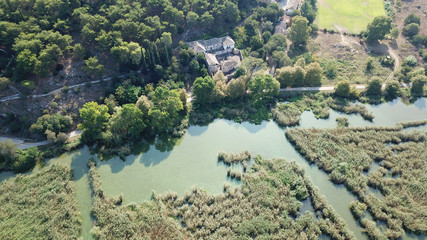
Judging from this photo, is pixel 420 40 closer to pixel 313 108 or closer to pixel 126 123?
pixel 313 108

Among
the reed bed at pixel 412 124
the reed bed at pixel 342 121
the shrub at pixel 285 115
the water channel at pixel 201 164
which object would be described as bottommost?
the water channel at pixel 201 164

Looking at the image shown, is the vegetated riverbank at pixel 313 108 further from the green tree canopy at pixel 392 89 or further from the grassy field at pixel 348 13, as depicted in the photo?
the grassy field at pixel 348 13

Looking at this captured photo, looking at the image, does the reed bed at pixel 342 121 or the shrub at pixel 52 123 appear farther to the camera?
the reed bed at pixel 342 121

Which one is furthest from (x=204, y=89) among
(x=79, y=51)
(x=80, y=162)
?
(x=79, y=51)

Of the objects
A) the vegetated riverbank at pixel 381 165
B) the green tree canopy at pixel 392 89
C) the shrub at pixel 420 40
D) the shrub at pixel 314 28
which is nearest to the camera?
the vegetated riverbank at pixel 381 165

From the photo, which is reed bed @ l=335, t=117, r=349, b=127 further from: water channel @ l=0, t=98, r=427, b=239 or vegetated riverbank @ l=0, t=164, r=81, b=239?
vegetated riverbank @ l=0, t=164, r=81, b=239

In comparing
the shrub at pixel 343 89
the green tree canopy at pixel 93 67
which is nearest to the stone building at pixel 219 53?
the green tree canopy at pixel 93 67

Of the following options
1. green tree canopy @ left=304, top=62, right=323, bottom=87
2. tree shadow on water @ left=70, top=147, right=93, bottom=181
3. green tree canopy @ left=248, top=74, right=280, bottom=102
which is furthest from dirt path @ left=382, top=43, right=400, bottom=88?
tree shadow on water @ left=70, top=147, right=93, bottom=181

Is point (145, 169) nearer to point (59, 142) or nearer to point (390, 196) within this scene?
point (59, 142)
